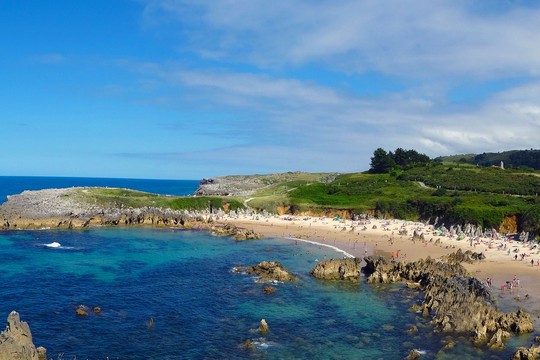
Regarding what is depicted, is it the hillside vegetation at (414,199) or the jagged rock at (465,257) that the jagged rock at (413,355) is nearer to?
the jagged rock at (465,257)

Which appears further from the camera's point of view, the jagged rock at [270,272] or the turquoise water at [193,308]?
the jagged rock at [270,272]

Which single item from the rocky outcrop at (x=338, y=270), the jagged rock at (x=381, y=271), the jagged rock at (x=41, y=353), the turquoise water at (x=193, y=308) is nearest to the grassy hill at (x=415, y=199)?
A: the turquoise water at (x=193, y=308)

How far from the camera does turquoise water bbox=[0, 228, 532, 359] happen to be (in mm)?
31234

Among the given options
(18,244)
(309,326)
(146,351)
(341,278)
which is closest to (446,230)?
(341,278)

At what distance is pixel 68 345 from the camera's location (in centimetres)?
3064

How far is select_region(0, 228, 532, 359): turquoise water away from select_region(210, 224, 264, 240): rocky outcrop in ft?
41.5

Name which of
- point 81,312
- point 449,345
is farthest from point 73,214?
point 449,345

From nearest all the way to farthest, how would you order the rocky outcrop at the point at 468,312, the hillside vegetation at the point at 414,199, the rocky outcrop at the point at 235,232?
the rocky outcrop at the point at 468,312
the rocky outcrop at the point at 235,232
the hillside vegetation at the point at 414,199

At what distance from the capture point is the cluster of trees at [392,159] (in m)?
140

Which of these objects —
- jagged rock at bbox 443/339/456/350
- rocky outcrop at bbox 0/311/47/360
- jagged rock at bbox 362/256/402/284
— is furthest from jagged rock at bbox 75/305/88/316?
jagged rock at bbox 362/256/402/284

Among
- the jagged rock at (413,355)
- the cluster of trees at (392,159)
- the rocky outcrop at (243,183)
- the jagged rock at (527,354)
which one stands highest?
the cluster of trees at (392,159)

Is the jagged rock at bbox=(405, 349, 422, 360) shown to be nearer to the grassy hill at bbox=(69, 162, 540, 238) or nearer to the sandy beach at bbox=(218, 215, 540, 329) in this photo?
the sandy beach at bbox=(218, 215, 540, 329)

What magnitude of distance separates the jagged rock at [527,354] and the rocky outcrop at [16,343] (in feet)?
91.7

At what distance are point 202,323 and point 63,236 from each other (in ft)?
147
